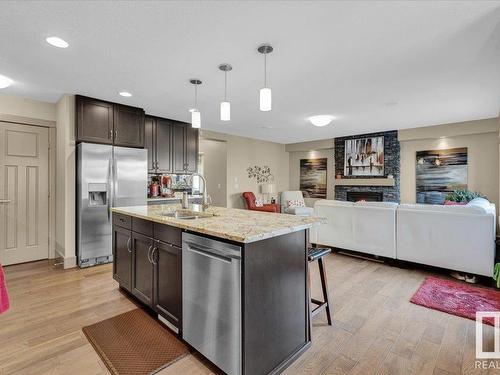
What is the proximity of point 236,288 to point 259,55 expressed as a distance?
218cm

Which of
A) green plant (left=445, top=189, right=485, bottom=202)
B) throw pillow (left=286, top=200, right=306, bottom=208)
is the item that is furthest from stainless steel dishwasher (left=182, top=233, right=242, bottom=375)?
throw pillow (left=286, top=200, right=306, bottom=208)

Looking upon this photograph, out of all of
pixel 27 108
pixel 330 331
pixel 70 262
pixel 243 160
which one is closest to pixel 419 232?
pixel 330 331

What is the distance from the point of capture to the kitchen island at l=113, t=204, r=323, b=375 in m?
1.51

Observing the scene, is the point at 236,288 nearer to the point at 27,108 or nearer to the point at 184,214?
the point at 184,214

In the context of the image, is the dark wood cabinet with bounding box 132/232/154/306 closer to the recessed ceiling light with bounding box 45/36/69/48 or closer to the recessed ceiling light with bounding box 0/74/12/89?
the recessed ceiling light with bounding box 45/36/69/48

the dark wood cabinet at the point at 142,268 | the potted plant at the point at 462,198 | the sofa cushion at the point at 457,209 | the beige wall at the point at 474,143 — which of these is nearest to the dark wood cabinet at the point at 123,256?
the dark wood cabinet at the point at 142,268

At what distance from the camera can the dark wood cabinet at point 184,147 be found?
5332 mm

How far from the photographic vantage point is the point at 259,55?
8.55 ft

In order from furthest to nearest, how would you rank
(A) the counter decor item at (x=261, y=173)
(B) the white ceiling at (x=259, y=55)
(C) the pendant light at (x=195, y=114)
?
(A) the counter decor item at (x=261, y=173) → (C) the pendant light at (x=195, y=114) → (B) the white ceiling at (x=259, y=55)

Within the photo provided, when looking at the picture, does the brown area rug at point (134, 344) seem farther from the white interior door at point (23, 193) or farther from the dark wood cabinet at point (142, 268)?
the white interior door at point (23, 193)

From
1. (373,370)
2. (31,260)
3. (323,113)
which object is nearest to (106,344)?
(373,370)

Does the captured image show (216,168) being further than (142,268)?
Yes

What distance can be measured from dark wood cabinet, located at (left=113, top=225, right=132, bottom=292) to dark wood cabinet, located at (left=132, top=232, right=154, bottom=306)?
10 centimetres

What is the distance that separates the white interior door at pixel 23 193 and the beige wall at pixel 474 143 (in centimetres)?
734
